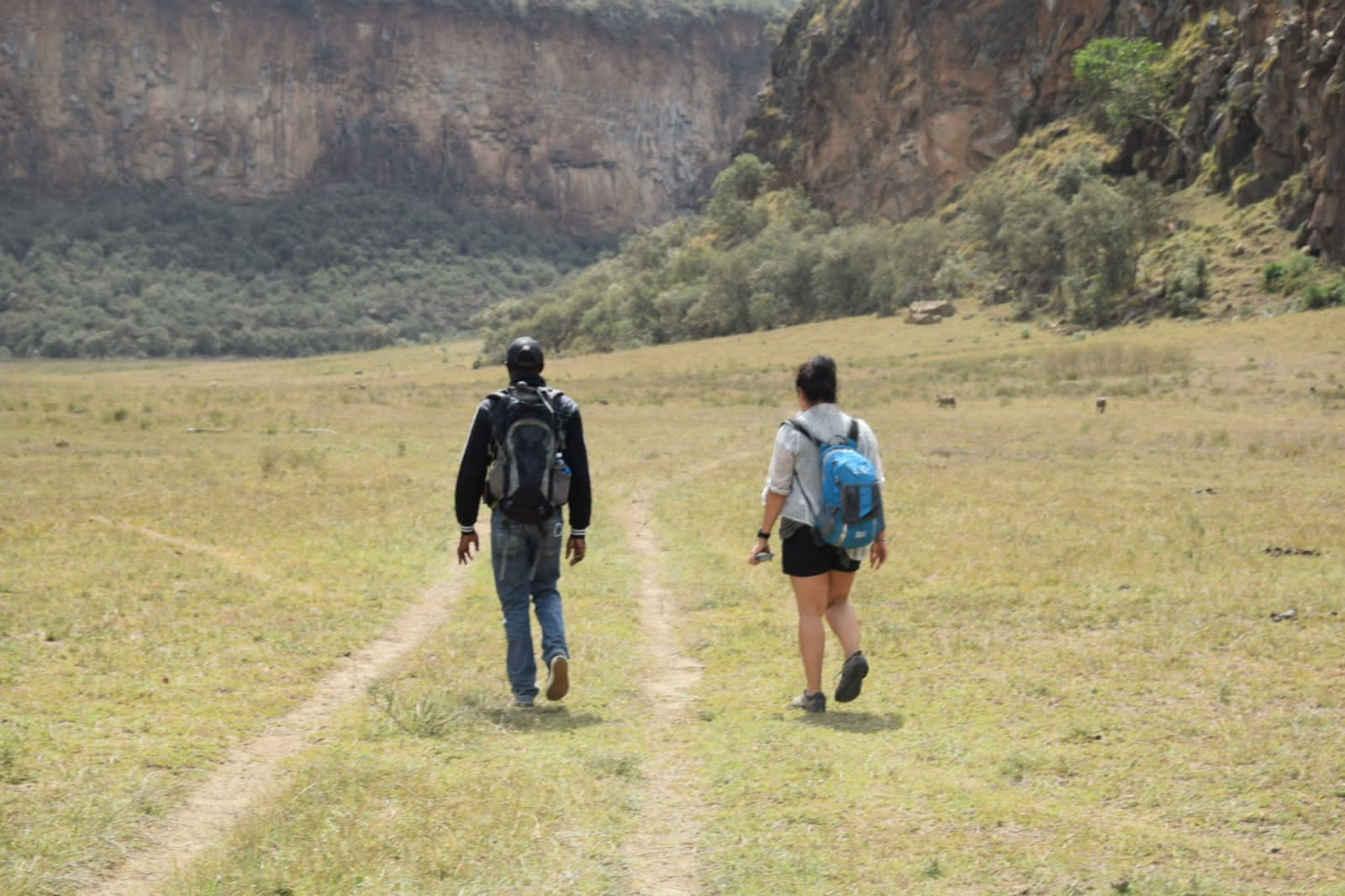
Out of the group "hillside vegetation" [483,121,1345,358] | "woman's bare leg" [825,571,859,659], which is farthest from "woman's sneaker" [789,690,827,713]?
"hillside vegetation" [483,121,1345,358]

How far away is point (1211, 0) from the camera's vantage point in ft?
229

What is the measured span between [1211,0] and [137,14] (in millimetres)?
142414

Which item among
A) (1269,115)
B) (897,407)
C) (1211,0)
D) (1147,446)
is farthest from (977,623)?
(1211,0)

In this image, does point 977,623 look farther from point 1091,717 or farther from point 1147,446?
point 1147,446

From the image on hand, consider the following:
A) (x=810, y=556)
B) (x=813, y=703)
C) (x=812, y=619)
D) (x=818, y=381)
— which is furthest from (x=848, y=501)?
(x=813, y=703)

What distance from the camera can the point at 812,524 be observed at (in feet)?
25.0

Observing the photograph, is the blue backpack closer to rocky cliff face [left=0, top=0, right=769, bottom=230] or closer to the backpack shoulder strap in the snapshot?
the backpack shoulder strap

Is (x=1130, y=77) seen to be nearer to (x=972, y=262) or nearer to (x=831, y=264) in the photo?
(x=972, y=262)

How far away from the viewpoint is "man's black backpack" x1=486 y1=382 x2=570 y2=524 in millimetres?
7742

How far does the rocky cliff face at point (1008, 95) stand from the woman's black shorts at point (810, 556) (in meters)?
48.9

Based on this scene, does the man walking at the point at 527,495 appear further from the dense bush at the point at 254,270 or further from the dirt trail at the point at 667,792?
the dense bush at the point at 254,270

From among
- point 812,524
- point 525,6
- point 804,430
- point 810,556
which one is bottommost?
point 810,556

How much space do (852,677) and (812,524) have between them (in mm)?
958

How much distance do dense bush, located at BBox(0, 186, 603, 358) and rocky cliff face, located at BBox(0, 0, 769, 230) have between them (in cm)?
489
